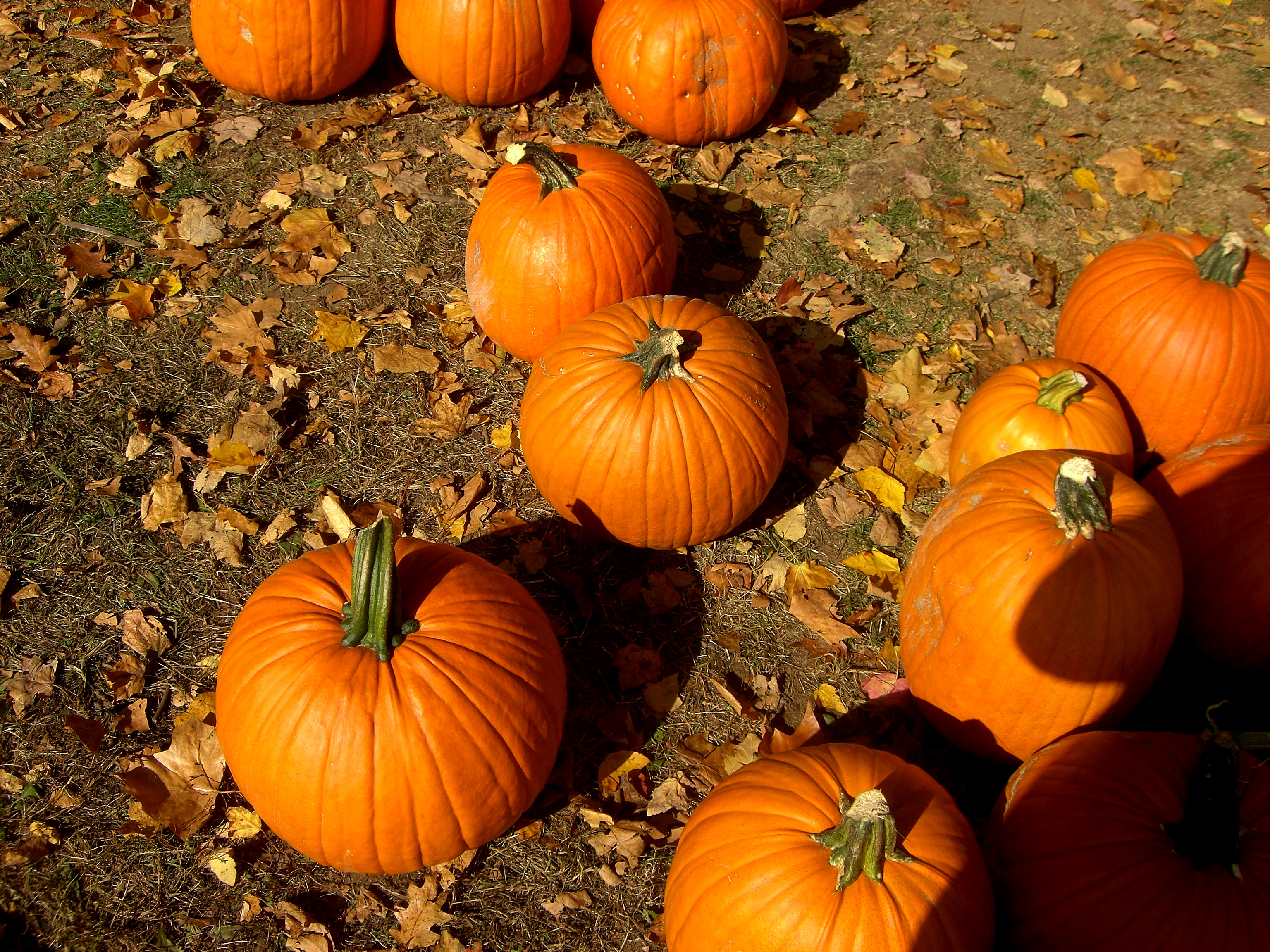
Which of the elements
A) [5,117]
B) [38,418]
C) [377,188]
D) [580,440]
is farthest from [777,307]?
[5,117]

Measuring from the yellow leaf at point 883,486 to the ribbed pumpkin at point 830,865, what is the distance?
166 cm

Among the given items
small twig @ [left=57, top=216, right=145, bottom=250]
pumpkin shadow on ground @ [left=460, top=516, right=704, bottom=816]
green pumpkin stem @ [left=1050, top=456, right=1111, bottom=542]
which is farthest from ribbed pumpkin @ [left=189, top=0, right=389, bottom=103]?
green pumpkin stem @ [left=1050, top=456, right=1111, bottom=542]

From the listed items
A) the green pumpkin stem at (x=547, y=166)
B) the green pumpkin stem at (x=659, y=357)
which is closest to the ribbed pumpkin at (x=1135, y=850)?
the green pumpkin stem at (x=659, y=357)

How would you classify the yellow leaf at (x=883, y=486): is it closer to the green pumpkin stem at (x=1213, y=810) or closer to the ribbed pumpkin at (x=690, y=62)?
the green pumpkin stem at (x=1213, y=810)

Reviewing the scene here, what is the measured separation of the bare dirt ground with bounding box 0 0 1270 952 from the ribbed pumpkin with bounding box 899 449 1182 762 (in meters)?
0.47

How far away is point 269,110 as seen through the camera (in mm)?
5586

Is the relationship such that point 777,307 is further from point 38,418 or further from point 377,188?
point 38,418

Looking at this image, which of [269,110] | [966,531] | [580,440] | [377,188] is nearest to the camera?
[966,531]

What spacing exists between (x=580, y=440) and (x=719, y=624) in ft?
3.30

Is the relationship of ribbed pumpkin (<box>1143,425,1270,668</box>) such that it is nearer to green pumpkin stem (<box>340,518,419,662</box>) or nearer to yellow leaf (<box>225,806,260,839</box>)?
green pumpkin stem (<box>340,518,419,662</box>)

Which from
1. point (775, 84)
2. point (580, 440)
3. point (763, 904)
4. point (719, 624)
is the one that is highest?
point (775, 84)

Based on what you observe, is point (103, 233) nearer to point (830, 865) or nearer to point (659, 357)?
point (659, 357)

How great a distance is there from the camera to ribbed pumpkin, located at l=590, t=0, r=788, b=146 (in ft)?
16.5

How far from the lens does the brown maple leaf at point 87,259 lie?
466cm
